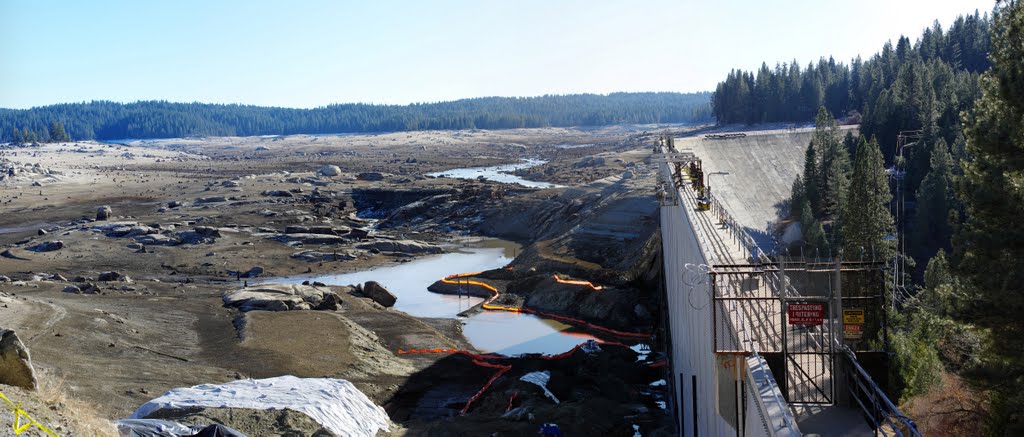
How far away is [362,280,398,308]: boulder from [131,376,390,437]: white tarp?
71.6 ft

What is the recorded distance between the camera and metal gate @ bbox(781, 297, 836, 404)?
1416cm

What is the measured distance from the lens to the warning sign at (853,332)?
15.9 metres

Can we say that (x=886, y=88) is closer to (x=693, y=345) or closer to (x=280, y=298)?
(x=280, y=298)

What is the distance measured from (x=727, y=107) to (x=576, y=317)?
387 feet

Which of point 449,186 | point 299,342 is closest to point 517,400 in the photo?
point 299,342

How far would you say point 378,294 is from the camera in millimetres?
48875

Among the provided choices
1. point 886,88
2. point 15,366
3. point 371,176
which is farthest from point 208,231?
point 886,88

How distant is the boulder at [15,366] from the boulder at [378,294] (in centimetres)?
3031

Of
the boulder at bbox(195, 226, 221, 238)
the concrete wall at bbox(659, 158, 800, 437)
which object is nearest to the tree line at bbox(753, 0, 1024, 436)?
Result: the concrete wall at bbox(659, 158, 800, 437)

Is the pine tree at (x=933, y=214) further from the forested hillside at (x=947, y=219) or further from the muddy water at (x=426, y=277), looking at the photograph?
the muddy water at (x=426, y=277)

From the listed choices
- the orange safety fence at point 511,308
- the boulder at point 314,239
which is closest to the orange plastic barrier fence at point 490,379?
the orange safety fence at point 511,308

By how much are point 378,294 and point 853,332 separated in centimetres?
3558

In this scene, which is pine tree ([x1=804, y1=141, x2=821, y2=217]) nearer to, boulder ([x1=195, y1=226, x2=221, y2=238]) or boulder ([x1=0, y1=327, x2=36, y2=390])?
boulder ([x1=195, y1=226, x2=221, y2=238])

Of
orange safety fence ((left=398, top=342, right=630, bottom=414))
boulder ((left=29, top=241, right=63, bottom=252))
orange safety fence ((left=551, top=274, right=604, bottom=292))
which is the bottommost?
orange safety fence ((left=398, top=342, right=630, bottom=414))
